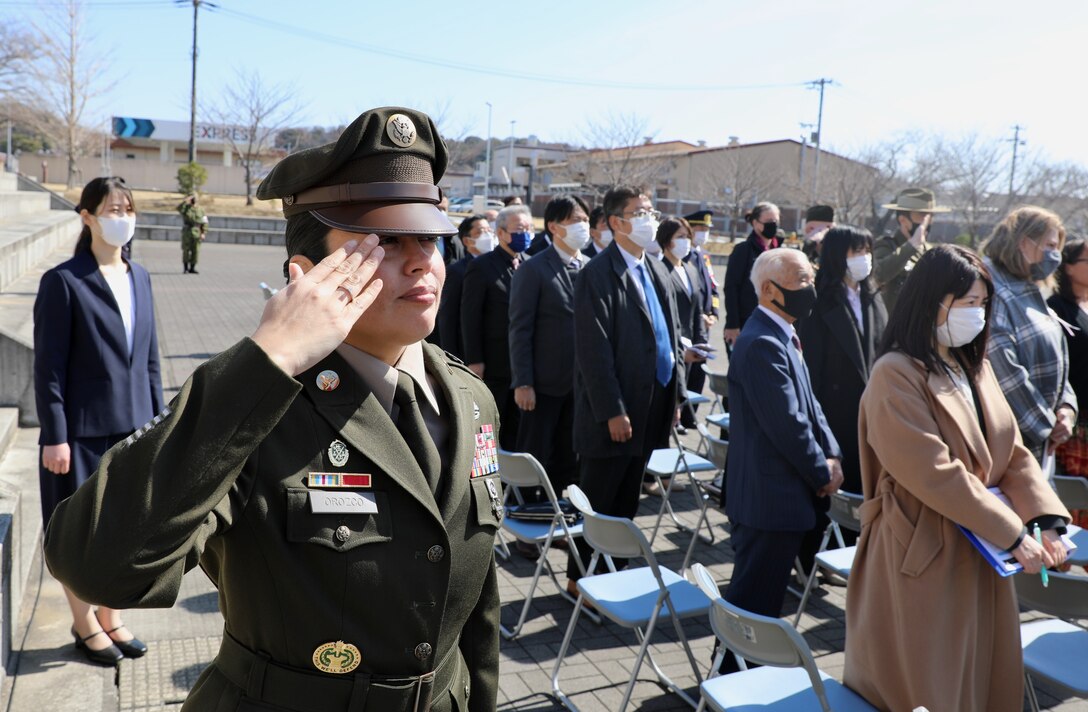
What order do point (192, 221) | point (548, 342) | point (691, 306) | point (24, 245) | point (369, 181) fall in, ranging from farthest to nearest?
point (192, 221)
point (24, 245)
point (691, 306)
point (548, 342)
point (369, 181)

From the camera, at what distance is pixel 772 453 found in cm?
403

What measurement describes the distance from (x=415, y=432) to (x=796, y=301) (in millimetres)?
2888

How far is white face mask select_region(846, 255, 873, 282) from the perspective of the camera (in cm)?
582

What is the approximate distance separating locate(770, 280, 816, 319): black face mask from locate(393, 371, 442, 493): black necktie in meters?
2.82

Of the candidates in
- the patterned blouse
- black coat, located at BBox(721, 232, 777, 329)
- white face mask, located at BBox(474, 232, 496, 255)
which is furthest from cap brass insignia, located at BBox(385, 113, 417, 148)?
black coat, located at BBox(721, 232, 777, 329)

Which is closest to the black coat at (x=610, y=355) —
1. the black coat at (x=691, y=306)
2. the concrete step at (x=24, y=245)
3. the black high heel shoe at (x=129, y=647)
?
the black high heel shoe at (x=129, y=647)

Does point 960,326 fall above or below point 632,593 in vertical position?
above

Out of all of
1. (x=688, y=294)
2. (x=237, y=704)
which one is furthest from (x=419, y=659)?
(x=688, y=294)

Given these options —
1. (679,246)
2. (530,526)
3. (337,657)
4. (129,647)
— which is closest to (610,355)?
(530,526)

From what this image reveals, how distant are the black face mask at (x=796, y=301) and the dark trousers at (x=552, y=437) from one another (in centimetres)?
237

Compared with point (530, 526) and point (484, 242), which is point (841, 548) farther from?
point (484, 242)

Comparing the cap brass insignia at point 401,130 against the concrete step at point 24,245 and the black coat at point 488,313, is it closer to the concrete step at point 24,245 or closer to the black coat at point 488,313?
the black coat at point 488,313

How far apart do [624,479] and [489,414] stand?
140 inches

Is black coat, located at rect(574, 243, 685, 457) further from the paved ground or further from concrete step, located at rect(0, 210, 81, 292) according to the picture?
concrete step, located at rect(0, 210, 81, 292)
